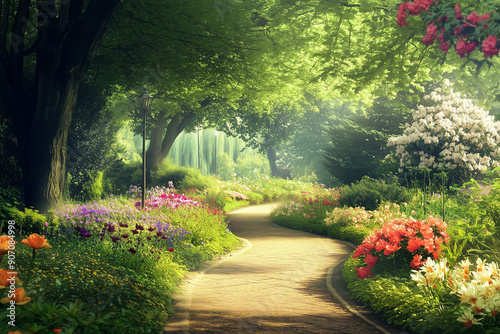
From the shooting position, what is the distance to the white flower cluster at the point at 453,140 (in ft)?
58.3

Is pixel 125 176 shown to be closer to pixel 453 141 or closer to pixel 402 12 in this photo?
pixel 453 141

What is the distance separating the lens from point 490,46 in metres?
4.82

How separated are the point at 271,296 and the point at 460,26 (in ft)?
15.3

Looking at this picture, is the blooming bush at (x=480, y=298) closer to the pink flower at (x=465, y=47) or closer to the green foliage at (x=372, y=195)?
the pink flower at (x=465, y=47)

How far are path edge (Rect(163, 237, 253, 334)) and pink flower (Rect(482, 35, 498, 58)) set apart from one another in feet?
15.1

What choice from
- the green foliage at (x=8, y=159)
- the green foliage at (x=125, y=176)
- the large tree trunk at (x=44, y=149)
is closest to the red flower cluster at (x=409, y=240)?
the large tree trunk at (x=44, y=149)

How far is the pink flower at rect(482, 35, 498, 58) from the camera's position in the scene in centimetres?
480

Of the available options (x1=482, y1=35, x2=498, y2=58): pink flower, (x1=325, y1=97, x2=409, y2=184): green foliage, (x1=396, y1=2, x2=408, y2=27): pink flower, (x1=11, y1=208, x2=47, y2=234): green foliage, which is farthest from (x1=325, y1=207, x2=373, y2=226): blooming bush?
(x1=325, y1=97, x2=409, y2=184): green foliage

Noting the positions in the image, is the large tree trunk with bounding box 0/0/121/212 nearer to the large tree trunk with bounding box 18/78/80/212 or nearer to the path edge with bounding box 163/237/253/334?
the large tree trunk with bounding box 18/78/80/212

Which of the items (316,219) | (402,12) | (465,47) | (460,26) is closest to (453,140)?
(316,219)

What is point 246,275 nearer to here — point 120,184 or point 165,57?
point 165,57

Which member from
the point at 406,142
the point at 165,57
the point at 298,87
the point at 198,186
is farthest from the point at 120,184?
the point at 406,142

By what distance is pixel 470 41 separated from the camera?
5.27 m

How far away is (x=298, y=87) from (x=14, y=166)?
12853mm
